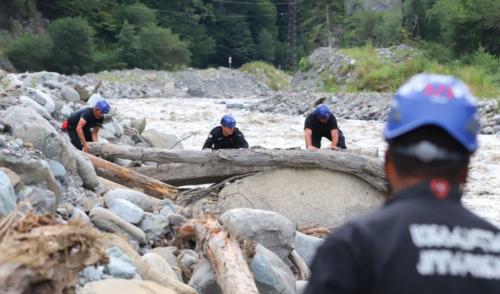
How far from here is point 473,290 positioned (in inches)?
54.7

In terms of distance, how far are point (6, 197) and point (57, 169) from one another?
92.2 inches

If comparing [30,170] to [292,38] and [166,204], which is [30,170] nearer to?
[166,204]

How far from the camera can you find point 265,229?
19.5ft

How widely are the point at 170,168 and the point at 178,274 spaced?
3741mm

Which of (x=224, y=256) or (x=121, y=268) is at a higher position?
(x=121, y=268)

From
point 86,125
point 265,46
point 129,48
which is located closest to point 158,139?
point 86,125

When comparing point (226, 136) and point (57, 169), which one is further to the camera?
point (226, 136)

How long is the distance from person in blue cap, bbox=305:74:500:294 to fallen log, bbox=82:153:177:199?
715 centimetres

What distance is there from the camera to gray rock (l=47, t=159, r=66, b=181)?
263 inches

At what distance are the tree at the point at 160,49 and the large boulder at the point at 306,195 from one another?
164 ft

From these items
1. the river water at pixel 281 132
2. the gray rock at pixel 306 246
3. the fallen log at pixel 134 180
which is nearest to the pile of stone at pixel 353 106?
the river water at pixel 281 132

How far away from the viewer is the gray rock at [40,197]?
200 inches

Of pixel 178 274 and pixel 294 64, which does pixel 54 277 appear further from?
pixel 294 64

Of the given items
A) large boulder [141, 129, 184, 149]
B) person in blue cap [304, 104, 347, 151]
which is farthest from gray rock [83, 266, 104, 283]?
large boulder [141, 129, 184, 149]
